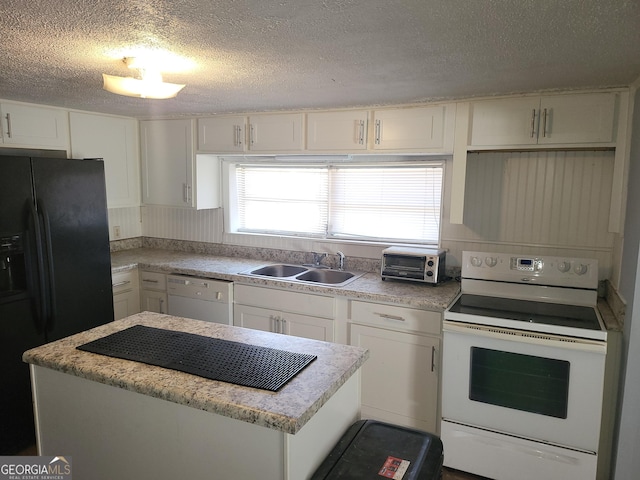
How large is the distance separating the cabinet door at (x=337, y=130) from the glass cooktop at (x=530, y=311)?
1.21 m

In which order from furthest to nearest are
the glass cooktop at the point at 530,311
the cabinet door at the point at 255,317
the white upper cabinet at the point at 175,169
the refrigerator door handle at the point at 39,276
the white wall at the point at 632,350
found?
the white upper cabinet at the point at 175,169, the cabinet door at the point at 255,317, the refrigerator door handle at the point at 39,276, the glass cooktop at the point at 530,311, the white wall at the point at 632,350

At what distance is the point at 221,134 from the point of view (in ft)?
11.5

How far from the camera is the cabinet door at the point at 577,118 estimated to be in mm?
2352

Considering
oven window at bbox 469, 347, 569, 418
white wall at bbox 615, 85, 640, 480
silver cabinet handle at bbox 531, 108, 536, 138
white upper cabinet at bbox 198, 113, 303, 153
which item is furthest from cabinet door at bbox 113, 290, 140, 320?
white wall at bbox 615, 85, 640, 480

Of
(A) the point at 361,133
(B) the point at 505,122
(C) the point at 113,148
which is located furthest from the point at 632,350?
(C) the point at 113,148

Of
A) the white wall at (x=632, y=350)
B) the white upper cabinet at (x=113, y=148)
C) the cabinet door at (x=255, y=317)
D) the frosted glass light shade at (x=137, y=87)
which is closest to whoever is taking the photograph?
the frosted glass light shade at (x=137, y=87)

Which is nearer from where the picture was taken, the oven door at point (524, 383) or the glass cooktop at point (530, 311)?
the oven door at point (524, 383)

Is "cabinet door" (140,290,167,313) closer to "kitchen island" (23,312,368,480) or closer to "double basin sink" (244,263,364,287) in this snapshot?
"double basin sink" (244,263,364,287)

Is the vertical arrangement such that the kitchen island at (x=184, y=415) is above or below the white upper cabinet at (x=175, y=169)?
below

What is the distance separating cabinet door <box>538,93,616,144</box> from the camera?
2.35m

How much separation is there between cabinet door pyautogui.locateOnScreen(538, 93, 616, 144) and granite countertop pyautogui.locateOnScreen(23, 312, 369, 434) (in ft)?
5.40

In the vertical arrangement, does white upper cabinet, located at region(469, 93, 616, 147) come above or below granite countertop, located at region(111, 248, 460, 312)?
above

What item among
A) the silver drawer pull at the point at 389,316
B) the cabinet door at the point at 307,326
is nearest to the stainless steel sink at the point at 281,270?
the cabinet door at the point at 307,326

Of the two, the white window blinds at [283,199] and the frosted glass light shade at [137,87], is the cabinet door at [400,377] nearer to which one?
the white window blinds at [283,199]
